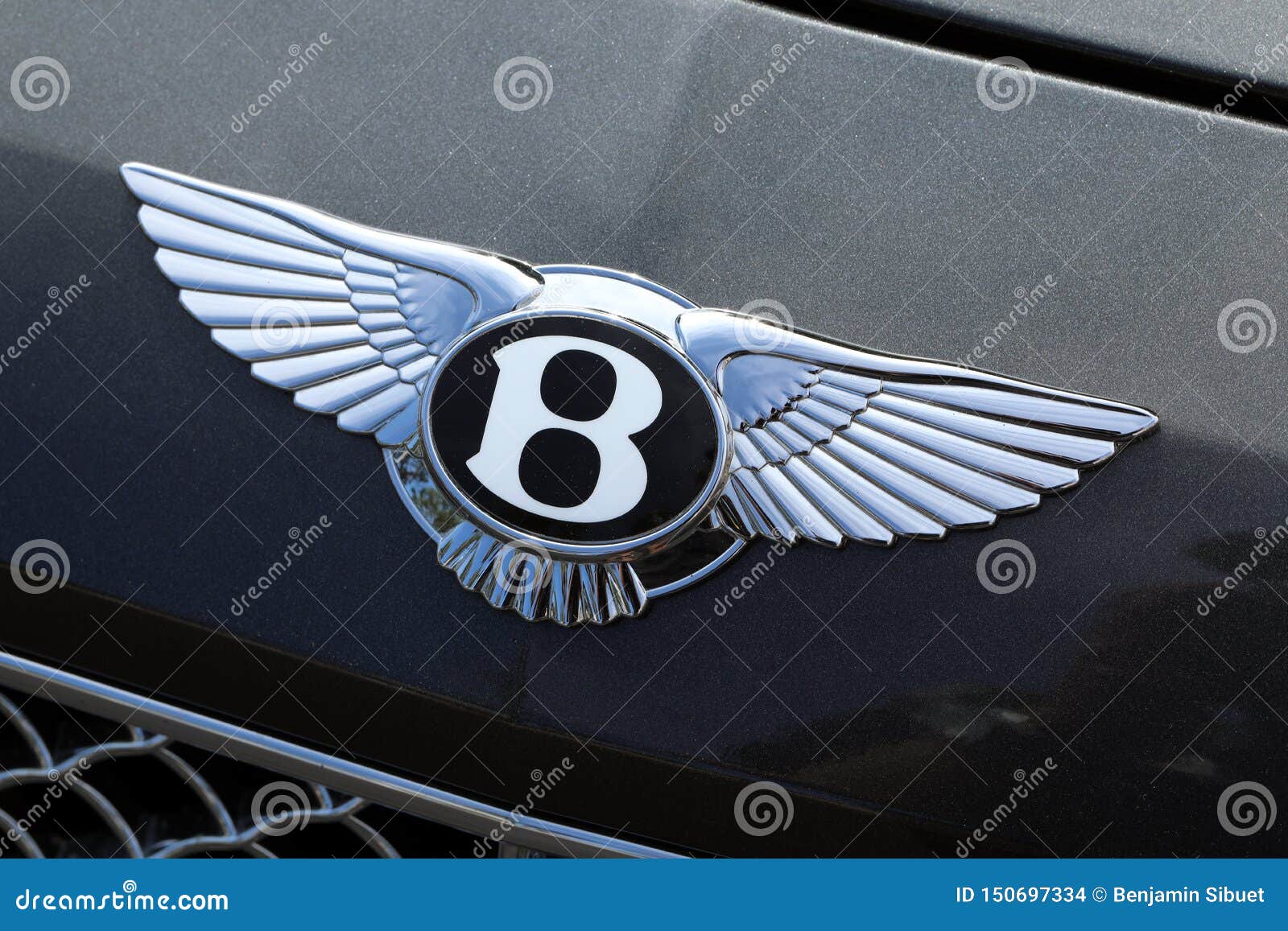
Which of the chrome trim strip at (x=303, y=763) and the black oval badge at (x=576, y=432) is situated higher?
the black oval badge at (x=576, y=432)

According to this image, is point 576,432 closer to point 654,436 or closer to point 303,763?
point 654,436

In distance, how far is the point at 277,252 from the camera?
1146mm

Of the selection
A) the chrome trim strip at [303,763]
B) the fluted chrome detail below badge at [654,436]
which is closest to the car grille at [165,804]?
the chrome trim strip at [303,763]

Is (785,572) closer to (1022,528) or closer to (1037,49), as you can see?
(1022,528)

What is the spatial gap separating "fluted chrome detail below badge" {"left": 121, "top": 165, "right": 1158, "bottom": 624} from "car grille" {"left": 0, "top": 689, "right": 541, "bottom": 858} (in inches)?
13.2

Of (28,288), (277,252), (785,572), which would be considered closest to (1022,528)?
(785,572)

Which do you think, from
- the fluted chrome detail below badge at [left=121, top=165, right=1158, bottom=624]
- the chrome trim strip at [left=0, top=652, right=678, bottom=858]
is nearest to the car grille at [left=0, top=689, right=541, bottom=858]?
the chrome trim strip at [left=0, top=652, right=678, bottom=858]

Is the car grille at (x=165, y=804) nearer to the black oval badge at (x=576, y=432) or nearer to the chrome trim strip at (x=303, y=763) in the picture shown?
the chrome trim strip at (x=303, y=763)

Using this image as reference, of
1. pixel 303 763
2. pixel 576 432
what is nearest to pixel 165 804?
pixel 303 763

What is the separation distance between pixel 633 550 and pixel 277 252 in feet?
1.81

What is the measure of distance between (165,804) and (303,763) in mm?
213

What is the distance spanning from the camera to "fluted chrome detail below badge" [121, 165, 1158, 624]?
107 centimetres

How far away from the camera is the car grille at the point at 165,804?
1176 millimetres

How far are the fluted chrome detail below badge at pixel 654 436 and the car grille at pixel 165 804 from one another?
0.34 meters
